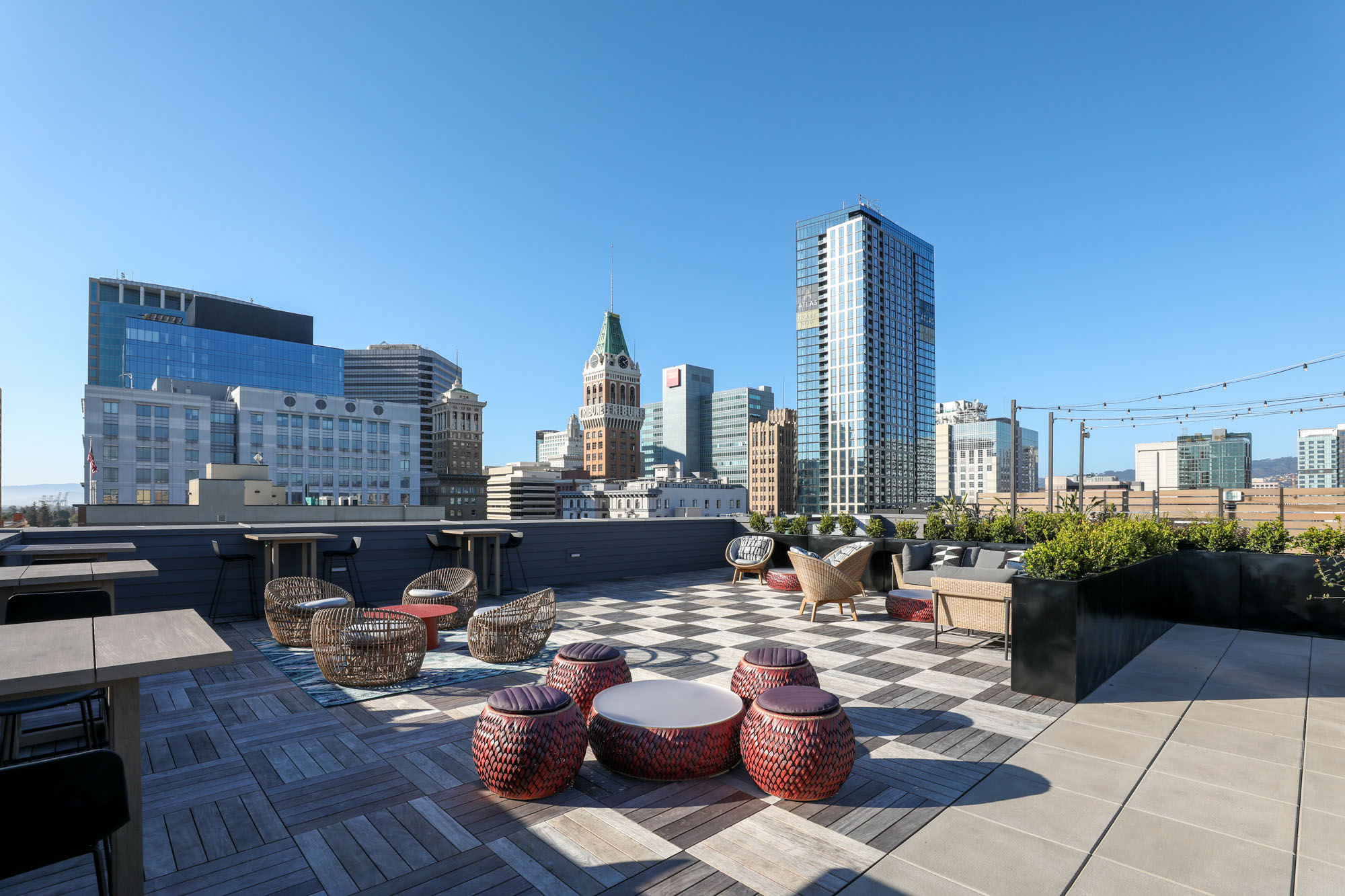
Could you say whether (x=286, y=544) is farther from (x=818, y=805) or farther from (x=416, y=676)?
(x=818, y=805)

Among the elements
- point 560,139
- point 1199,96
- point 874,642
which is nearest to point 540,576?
point 874,642

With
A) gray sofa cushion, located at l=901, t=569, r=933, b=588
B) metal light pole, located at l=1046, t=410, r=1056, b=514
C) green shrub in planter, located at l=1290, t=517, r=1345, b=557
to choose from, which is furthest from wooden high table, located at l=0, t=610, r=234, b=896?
metal light pole, located at l=1046, t=410, r=1056, b=514

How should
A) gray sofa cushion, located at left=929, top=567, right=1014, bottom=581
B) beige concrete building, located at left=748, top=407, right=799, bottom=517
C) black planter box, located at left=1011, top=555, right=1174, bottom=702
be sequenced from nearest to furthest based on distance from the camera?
black planter box, located at left=1011, top=555, right=1174, bottom=702
gray sofa cushion, located at left=929, top=567, right=1014, bottom=581
beige concrete building, located at left=748, top=407, right=799, bottom=517

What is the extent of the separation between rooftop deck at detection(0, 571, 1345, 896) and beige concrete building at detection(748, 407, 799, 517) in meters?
105

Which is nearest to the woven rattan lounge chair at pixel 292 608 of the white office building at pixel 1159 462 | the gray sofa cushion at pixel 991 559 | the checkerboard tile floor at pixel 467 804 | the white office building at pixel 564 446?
the checkerboard tile floor at pixel 467 804

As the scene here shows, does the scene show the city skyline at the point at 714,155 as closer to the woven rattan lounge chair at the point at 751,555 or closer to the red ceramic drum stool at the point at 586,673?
the woven rattan lounge chair at the point at 751,555

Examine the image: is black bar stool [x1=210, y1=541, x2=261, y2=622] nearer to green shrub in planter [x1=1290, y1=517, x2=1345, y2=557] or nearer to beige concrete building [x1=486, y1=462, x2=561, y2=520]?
green shrub in planter [x1=1290, y1=517, x2=1345, y2=557]

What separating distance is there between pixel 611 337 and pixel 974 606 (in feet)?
408

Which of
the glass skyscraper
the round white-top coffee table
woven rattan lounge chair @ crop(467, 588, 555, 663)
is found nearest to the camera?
the round white-top coffee table

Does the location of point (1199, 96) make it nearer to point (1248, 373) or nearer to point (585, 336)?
point (1248, 373)

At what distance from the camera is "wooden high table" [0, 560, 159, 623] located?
11.5 ft

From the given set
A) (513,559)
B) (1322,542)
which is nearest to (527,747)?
(513,559)

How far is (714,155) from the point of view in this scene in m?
22.3

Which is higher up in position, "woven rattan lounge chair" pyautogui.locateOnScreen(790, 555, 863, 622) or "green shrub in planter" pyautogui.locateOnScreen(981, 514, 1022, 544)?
"green shrub in planter" pyautogui.locateOnScreen(981, 514, 1022, 544)
